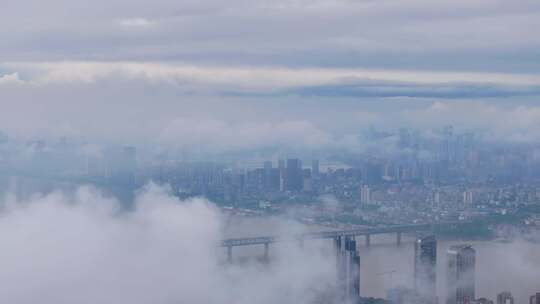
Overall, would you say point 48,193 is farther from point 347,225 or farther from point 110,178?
point 347,225

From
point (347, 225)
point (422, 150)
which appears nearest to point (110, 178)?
point (347, 225)

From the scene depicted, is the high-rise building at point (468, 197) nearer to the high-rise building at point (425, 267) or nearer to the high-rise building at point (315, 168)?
the high-rise building at point (315, 168)

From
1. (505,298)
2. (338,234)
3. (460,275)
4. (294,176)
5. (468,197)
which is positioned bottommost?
(505,298)

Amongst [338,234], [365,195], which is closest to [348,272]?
[338,234]

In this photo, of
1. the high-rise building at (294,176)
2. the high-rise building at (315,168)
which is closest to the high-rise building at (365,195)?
the high-rise building at (315,168)

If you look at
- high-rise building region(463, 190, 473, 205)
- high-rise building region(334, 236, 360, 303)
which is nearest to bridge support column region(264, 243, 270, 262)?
high-rise building region(334, 236, 360, 303)

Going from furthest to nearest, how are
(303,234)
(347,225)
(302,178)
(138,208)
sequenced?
(302,178)
(347,225)
(303,234)
(138,208)

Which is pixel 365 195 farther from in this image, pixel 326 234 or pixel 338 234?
pixel 326 234

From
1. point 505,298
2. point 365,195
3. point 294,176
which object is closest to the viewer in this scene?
point 505,298
